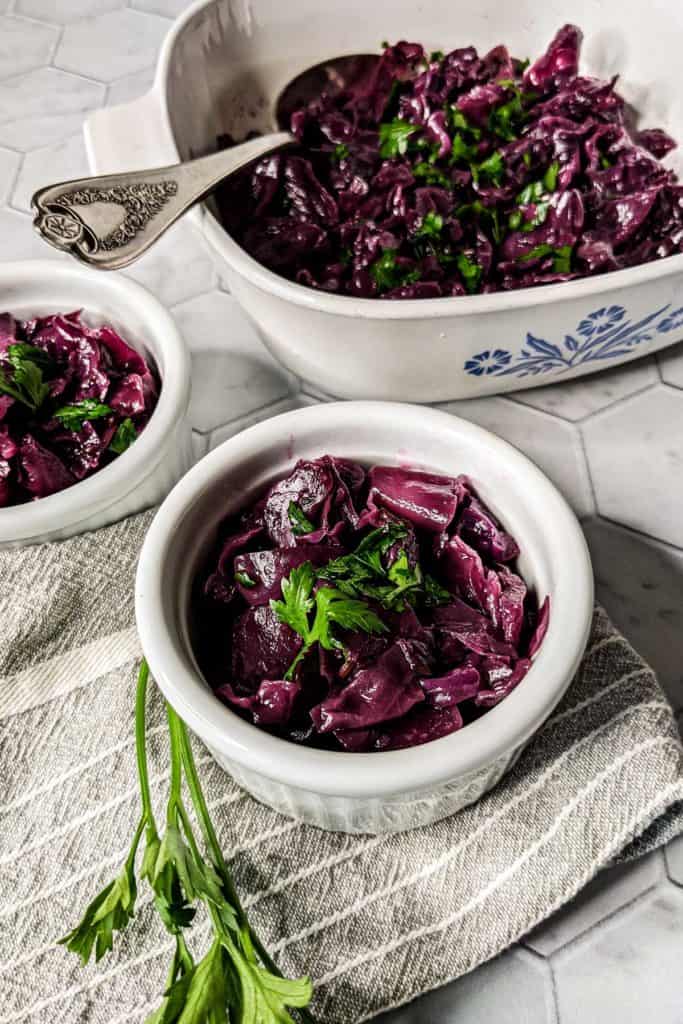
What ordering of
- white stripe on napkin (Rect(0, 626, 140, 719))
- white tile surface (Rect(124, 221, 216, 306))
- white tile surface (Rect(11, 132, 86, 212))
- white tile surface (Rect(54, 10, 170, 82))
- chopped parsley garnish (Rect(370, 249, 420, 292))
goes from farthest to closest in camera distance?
white tile surface (Rect(54, 10, 170, 82)), white tile surface (Rect(11, 132, 86, 212)), white tile surface (Rect(124, 221, 216, 306)), chopped parsley garnish (Rect(370, 249, 420, 292)), white stripe on napkin (Rect(0, 626, 140, 719))

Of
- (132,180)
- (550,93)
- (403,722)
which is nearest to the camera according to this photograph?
(403,722)

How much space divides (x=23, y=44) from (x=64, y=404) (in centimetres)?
139

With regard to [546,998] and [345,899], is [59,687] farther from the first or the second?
[546,998]

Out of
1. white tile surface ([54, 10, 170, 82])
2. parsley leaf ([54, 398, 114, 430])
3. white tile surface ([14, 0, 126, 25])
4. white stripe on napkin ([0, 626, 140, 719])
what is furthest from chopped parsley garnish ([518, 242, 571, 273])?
white tile surface ([14, 0, 126, 25])

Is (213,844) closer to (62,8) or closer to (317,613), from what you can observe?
(317,613)

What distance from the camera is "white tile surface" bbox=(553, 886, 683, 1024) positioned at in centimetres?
85

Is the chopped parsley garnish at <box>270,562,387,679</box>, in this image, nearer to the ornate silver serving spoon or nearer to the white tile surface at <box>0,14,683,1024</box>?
the white tile surface at <box>0,14,683,1024</box>

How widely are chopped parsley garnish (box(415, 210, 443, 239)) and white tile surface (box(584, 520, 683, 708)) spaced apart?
428 mm

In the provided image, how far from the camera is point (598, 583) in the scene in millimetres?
A: 1126

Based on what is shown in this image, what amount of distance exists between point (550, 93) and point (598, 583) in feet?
2.54

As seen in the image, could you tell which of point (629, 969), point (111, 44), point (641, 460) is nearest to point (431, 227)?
point (641, 460)

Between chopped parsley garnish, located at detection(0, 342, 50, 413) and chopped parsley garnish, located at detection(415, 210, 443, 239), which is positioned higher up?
chopped parsley garnish, located at detection(415, 210, 443, 239)

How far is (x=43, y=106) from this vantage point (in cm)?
188

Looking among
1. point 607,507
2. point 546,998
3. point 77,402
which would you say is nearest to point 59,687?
point 77,402
